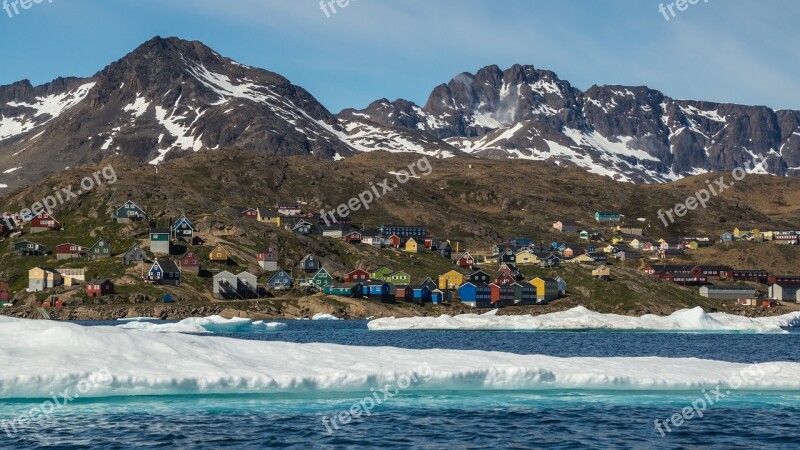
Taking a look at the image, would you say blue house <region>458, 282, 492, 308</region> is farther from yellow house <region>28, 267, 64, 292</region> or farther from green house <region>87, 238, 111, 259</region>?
yellow house <region>28, 267, 64, 292</region>

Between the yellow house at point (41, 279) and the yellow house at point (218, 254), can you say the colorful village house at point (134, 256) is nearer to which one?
the yellow house at point (218, 254)

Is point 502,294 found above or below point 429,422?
above

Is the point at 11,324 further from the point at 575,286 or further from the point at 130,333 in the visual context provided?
the point at 575,286

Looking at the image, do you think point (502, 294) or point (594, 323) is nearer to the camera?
point (594, 323)

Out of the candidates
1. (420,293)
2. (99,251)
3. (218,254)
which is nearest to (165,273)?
(218,254)

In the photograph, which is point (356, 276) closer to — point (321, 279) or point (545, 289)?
point (321, 279)

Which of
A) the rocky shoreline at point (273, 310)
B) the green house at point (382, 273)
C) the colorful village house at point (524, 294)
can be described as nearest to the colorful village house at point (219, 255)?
the rocky shoreline at point (273, 310)

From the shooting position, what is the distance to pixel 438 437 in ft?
115

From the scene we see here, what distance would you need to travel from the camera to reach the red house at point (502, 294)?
18738 cm

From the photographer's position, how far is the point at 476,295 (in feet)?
618

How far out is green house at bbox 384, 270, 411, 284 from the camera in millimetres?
196812

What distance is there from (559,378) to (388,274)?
151161 mm

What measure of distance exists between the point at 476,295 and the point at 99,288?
74259mm

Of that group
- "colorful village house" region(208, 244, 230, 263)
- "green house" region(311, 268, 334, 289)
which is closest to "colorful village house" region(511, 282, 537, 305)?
"green house" region(311, 268, 334, 289)
